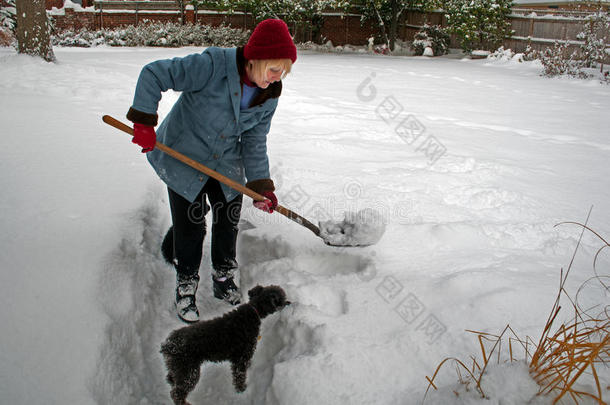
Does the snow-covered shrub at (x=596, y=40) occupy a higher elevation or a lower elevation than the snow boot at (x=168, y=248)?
higher

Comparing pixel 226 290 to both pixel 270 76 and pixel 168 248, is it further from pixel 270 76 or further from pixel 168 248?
pixel 270 76

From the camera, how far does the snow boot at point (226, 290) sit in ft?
8.32

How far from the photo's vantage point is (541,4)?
19.4 meters

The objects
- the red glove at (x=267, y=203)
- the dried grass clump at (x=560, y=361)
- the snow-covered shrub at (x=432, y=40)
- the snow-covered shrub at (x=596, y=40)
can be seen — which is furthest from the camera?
the snow-covered shrub at (x=432, y=40)

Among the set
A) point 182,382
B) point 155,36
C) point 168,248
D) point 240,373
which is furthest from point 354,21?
point 182,382

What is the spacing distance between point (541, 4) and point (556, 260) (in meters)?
21.4

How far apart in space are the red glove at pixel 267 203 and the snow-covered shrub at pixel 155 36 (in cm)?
1411

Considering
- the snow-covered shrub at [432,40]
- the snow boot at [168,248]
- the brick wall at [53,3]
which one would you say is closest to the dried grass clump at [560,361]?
the snow boot at [168,248]

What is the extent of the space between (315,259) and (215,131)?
1.07m

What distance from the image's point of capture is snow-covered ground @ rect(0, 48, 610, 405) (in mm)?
1725

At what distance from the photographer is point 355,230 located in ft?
8.65

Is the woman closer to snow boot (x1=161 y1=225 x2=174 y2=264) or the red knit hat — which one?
the red knit hat

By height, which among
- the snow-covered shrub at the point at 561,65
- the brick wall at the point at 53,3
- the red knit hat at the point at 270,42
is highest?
the brick wall at the point at 53,3

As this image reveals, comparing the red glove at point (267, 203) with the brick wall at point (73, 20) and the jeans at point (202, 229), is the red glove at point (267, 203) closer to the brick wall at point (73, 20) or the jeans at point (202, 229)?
the jeans at point (202, 229)
